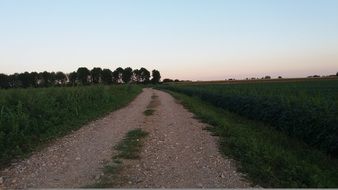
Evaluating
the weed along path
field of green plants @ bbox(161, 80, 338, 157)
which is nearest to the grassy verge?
field of green plants @ bbox(161, 80, 338, 157)

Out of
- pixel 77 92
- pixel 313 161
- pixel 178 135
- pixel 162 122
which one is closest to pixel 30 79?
pixel 77 92

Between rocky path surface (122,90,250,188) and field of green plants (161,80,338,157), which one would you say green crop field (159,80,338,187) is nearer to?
field of green plants (161,80,338,157)

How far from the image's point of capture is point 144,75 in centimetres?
17738

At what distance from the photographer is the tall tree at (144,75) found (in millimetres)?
176625

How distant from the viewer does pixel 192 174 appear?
828 centimetres

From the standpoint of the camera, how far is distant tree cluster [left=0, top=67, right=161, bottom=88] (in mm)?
48669

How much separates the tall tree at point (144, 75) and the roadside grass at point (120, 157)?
162333 millimetres

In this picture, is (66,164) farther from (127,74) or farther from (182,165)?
(127,74)

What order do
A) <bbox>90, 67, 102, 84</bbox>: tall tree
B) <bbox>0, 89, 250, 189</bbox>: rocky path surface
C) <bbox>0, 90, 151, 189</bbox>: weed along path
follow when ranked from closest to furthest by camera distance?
<bbox>0, 89, 250, 189</bbox>: rocky path surface → <bbox>0, 90, 151, 189</bbox>: weed along path → <bbox>90, 67, 102, 84</bbox>: tall tree

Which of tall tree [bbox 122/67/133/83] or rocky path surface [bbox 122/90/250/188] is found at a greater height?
rocky path surface [bbox 122/90/250/188]

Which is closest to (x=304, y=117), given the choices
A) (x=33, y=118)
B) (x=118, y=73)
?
(x=33, y=118)

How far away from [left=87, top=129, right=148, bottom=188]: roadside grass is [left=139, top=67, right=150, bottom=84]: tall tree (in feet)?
533

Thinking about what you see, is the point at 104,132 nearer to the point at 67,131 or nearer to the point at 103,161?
the point at 67,131

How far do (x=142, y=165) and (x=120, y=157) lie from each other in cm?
106
